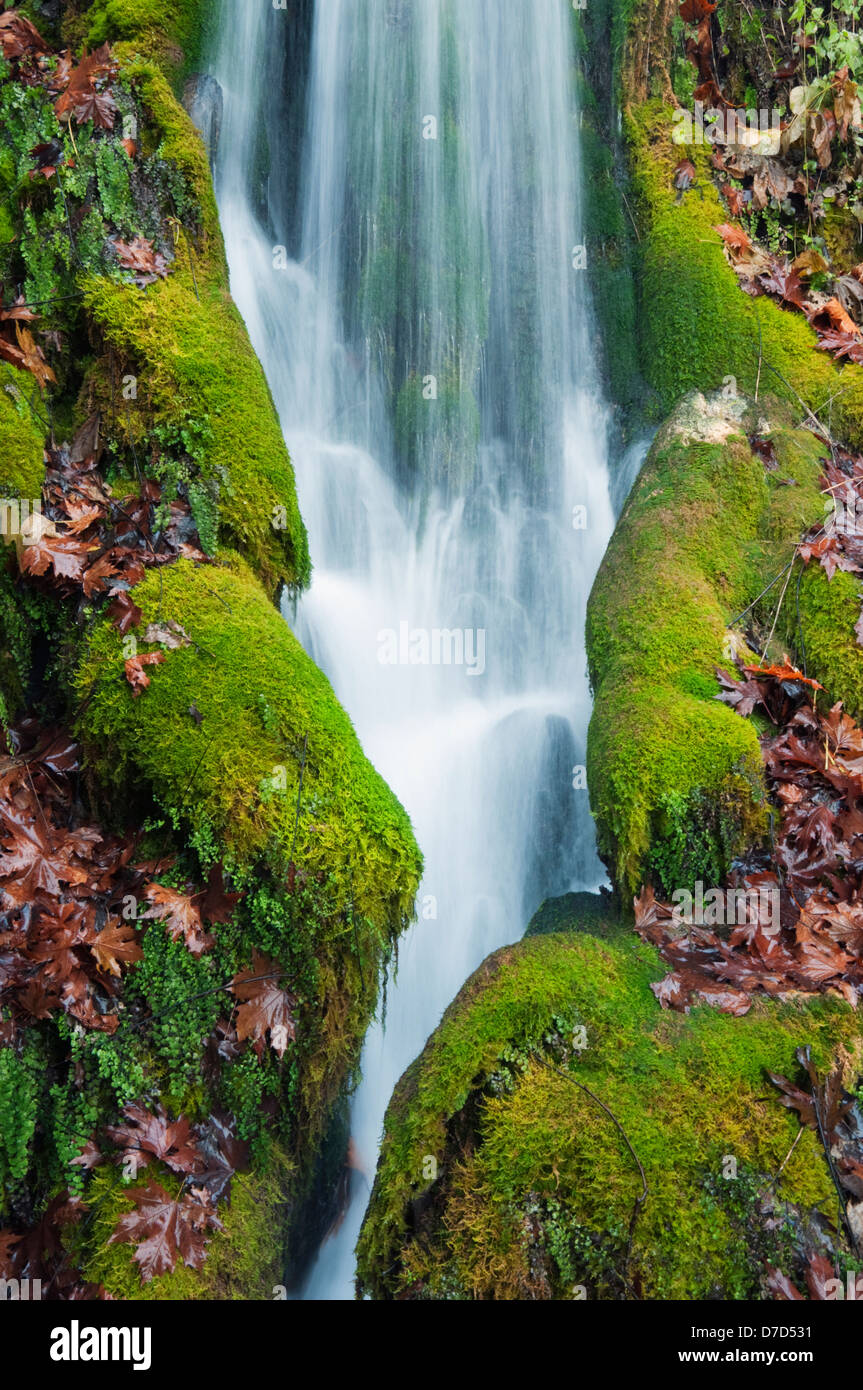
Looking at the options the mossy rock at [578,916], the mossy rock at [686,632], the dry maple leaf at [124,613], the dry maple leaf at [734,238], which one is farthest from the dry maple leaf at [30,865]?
the dry maple leaf at [734,238]

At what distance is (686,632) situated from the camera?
453cm

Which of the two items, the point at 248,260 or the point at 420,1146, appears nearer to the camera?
the point at 420,1146

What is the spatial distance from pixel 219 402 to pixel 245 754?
1.91 metres

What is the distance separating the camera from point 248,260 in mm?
6473

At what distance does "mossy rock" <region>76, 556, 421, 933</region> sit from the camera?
346cm

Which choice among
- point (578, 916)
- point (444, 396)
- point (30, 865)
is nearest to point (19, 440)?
point (30, 865)

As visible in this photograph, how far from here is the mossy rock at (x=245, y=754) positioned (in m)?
3.46

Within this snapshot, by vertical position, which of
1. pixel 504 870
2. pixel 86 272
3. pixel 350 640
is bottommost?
pixel 504 870

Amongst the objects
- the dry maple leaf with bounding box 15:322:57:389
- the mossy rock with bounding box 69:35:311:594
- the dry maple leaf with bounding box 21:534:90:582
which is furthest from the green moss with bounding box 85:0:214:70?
the dry maple leaf with bounding box 21:534:90:582

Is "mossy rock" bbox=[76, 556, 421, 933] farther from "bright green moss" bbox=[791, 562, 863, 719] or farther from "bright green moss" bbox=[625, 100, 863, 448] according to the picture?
"bright green moss" bbox=[625, 100, 863, 448]

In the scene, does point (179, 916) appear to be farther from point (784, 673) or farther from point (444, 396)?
point (444, 396)
